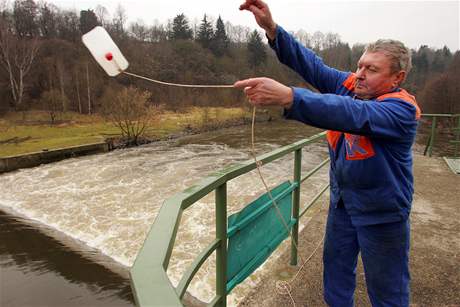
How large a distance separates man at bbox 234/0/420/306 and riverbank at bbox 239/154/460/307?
26.2 inches

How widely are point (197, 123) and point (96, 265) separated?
24728mm

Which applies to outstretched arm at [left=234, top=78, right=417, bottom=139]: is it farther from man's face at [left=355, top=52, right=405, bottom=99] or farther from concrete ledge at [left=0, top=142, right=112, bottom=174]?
concrete ledge at [left=0, top=142, right=112, bottom=174]

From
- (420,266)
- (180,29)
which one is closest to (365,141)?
(420,266)

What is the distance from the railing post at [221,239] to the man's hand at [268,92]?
699mm

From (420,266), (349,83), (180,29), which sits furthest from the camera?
(180,29)

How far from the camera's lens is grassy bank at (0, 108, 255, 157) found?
70.0 ft

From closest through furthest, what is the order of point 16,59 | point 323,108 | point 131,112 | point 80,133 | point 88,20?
point 323,108 → point 131,112 → point 80,133 → point 16,59 → point 88,20

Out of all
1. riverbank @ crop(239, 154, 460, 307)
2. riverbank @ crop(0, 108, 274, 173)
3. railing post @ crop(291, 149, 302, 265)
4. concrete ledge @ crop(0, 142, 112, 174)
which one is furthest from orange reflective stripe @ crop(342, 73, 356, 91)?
concrete ledge @ crop(0, 142, 112, 174)

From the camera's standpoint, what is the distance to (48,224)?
978 cm

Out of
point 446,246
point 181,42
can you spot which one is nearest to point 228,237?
point 446,246

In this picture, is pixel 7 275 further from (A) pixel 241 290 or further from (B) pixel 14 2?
(B) pixel 14 2

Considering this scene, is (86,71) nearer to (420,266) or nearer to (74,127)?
(74,127)

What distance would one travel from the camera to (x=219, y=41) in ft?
198

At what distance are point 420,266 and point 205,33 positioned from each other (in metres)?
62.7
